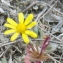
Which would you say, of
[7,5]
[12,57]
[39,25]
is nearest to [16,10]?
[7,5]

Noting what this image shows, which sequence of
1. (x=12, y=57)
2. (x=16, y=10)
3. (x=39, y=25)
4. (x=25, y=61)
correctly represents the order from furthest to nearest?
(x=16, y=10) → (x=39, y=25) → (x=12, y=57) → (x=25, y=61)

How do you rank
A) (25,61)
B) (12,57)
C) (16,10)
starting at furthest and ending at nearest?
(16,10) → (12,57) → (25,61)

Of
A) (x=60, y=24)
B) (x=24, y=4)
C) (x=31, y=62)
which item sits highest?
(x=24, y=4)

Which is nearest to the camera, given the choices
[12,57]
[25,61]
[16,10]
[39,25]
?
[25,61]

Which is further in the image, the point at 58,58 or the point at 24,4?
the point at 24,4

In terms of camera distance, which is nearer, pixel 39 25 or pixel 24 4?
pixel 39 25

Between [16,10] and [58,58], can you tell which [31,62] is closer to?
[58,58]

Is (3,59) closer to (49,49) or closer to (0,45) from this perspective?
(0,45)

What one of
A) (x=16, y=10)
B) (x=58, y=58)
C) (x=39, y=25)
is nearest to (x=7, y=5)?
(x=16, y=10)

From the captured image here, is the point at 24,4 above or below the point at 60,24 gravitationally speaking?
above
